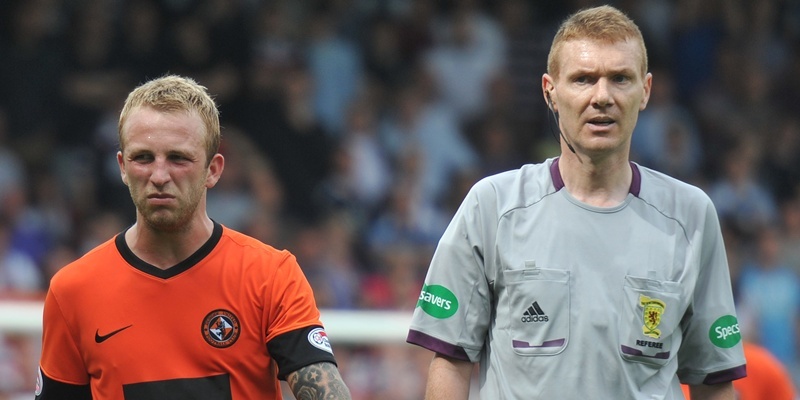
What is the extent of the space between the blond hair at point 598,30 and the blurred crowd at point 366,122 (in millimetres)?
4342

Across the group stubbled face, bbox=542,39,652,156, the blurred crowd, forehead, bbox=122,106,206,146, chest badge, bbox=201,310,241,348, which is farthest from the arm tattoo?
the blurred crowd

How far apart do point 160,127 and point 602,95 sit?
1.25m

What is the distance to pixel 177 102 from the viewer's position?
378cm

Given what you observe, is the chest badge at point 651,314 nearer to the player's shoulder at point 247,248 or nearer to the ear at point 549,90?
the ear at point 549,90

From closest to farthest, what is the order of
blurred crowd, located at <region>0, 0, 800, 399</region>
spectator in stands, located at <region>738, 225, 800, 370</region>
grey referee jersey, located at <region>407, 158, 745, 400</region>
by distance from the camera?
grey referee jersey, located at <region>407, 158, 745, 400</region>, blurred crowd, located at <region>0, 0, 800, 399</region>, spectator in stands, located at <region>738, 225, 800, 370</region>

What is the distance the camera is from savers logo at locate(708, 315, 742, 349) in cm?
380

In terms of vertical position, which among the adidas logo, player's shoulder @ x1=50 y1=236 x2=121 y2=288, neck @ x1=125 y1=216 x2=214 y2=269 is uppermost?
neck @ x1=125 y1=216 x2=214 y2=269

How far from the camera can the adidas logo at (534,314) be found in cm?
366

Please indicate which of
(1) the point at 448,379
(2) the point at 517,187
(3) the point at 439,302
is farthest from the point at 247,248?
(2) the point at 517,187

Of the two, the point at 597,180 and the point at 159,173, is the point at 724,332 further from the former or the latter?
the point at 159,173

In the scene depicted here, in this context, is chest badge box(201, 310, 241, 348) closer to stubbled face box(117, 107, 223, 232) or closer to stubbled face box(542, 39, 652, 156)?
stubbled face box(117, 107, 223, 232)

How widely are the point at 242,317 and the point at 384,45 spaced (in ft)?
26.0

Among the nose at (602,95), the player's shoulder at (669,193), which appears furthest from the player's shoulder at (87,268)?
the player's shoulder at (669,193)

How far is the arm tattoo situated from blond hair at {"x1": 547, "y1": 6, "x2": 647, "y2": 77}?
1.09 metres
